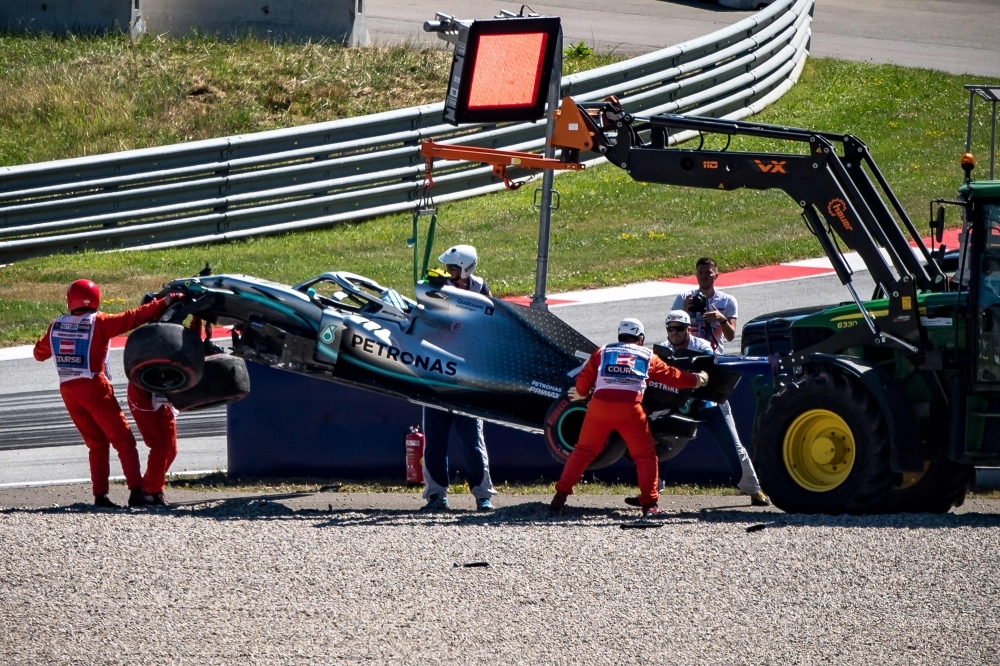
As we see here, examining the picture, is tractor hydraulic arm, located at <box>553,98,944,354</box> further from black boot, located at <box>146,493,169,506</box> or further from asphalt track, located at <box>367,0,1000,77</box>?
asphalt track, located at <box>367,0,1000,77</box>

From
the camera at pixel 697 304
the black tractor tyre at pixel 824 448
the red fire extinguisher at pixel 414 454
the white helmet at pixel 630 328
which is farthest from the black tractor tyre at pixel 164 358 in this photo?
the black tractor tyre at pixel 824 448

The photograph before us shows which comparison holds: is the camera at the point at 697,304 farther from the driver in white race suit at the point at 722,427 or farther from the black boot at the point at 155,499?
the black boot at the point at 155,499

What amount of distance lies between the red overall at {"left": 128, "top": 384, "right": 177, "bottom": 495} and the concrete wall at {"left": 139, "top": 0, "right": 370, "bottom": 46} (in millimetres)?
14892

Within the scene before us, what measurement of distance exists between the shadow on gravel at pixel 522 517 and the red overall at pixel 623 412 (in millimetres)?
293

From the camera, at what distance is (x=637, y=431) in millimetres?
9453

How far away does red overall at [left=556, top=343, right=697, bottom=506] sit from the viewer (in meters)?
9.45

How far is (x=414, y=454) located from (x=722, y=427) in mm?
2569

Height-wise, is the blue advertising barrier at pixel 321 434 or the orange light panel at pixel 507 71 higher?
the orange light panel at pixel 507 71

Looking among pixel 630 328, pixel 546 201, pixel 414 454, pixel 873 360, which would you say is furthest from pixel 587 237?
pixel 873 360

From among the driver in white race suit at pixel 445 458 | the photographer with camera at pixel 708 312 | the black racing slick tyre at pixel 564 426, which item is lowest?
the driver in white race suit at pixel 445 458

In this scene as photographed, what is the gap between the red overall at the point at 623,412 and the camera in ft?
31.0

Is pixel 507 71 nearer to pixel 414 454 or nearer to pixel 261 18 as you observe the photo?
pixel 414 454

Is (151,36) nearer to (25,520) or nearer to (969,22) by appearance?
(25,520)

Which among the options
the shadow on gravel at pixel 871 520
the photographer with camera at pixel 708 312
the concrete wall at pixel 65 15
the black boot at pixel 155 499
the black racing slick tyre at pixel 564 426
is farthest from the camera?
the concrete wall at pixel 65 15
